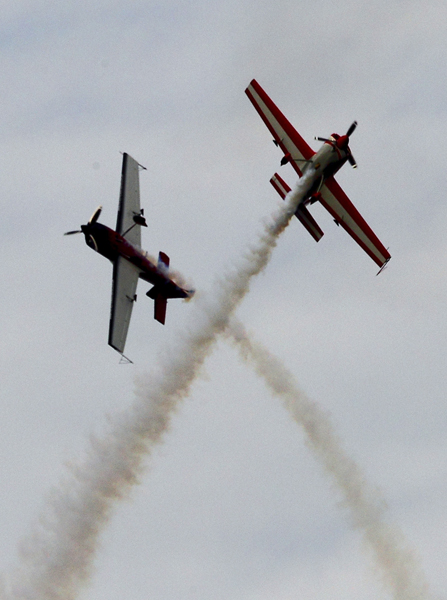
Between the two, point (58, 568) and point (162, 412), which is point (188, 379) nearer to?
point (162, 412)

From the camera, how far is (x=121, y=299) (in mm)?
78062

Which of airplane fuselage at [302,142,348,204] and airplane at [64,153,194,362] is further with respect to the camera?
airplane fuselage at [302,142,348,204]

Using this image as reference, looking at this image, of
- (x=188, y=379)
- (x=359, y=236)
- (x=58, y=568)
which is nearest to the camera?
(x=58, y=568)

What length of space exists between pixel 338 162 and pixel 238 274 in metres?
10.1

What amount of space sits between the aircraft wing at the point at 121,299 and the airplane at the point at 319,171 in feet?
37.4

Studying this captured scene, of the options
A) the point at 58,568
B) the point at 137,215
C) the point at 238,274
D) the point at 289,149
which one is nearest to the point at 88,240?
the point at 137,215

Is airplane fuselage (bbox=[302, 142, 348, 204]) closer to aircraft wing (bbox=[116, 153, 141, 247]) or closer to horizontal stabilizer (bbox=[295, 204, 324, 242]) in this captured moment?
horizontal stabilizer (bbox=[295, 204, 324, 242])

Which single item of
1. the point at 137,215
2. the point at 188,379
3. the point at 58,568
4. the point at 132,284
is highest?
the point at 137,215

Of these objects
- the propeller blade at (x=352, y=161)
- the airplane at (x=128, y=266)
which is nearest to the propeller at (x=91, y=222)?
the airplane at (x=128, y=266)

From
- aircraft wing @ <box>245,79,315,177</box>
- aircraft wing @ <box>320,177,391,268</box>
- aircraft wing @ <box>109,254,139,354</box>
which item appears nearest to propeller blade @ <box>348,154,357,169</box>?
aircraft wing @ <box>320,177,391,268</box>

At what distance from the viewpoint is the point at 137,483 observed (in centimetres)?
7531

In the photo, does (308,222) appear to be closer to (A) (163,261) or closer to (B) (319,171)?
(B) (319,171)

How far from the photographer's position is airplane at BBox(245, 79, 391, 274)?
80.7 m

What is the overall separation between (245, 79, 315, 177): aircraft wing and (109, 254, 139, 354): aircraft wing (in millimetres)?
12972
